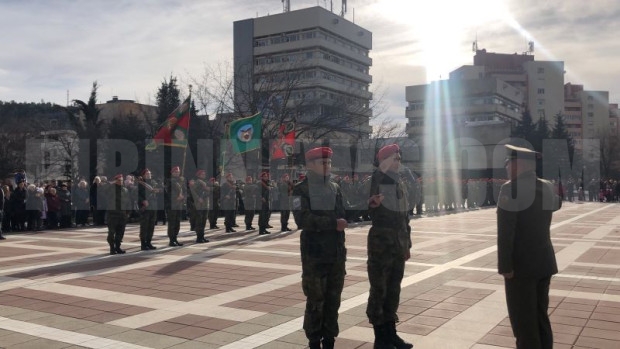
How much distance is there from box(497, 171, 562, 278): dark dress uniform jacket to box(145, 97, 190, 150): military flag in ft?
44.8

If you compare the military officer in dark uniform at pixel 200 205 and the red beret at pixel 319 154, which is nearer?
the red beret at pixel 319 154

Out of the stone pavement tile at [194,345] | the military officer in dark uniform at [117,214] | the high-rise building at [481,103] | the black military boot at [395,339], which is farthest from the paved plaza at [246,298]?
the high-rise building at [481,103]

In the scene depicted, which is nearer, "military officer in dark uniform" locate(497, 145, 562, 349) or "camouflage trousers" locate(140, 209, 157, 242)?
"military officer in dark uniform" locate(497, 145, 562, 349)

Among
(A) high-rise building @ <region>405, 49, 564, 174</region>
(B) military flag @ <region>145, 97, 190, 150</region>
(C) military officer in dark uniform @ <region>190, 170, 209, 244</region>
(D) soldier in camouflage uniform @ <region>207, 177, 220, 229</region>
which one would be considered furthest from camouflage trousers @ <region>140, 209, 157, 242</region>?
(A) high-rise building @ <region>405, 49, 564, 174</region>

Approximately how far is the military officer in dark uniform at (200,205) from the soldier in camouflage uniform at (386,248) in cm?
926

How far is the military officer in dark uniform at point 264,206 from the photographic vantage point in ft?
54.5

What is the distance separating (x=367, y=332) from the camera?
586cm

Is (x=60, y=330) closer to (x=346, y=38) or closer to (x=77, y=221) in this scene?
(x=77, y=221)

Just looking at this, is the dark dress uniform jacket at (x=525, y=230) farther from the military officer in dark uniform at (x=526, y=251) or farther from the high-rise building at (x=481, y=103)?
the high-rise building at (x=481, y=103)

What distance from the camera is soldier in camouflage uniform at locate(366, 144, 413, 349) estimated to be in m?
5.26

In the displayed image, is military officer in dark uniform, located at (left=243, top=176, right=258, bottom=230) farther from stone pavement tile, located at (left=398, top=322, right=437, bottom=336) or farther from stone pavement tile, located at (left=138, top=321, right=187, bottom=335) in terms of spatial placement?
stone pavement tile, located at (left=398, top=322, right=437, bottom=336)

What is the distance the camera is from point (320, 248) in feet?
16.4

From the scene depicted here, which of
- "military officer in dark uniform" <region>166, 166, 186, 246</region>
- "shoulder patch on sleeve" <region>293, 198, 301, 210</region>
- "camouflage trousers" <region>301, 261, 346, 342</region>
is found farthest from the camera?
"military officer in dark uniform" <region>166, 166, 186, 246</region>

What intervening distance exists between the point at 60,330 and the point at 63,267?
14.9ft
